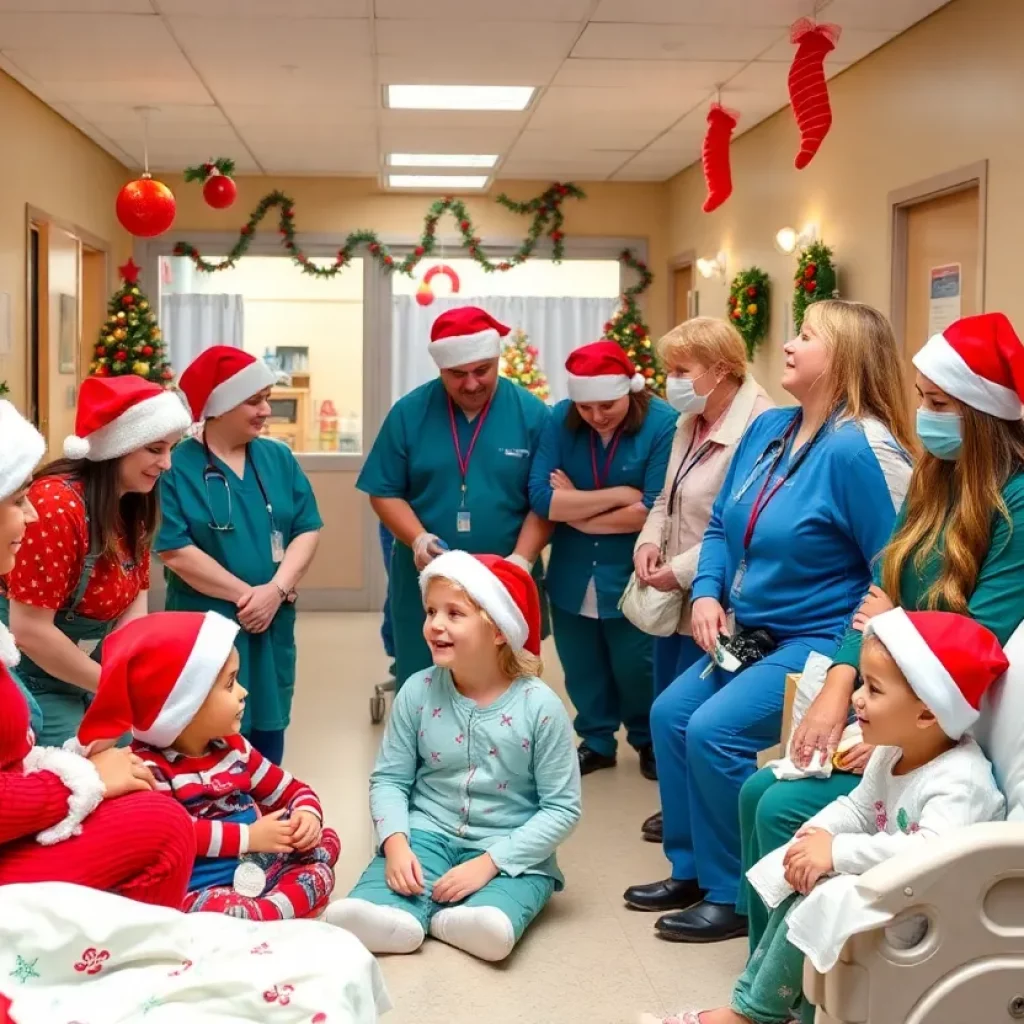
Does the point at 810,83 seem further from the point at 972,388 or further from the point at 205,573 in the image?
the point at 205,573

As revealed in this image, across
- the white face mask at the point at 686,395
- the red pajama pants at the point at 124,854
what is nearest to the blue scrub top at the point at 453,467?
the white face mask at the point at 686,395

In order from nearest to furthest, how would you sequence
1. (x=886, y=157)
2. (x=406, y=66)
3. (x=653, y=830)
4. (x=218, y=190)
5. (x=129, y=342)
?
(x=653, y=830), (x=886, y=157), (x=406, y=66), (x=218, y=190), (x=129, y=342)

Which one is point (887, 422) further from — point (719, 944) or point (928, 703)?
point (719, 944)

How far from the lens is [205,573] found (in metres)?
3.67

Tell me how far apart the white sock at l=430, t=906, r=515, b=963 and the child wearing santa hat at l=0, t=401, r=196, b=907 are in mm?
960

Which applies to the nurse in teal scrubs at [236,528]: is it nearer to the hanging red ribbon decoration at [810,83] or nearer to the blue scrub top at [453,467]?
the blue scrub top at [453,467]

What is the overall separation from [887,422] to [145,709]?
171 centimetres

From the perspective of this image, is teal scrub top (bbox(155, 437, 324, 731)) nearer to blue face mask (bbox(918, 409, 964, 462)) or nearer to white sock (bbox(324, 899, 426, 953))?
white sock (bbox(324, 899, 426, 953))

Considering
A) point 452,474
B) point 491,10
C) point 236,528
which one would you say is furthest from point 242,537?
point 491,10

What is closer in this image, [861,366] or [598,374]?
[861,366]

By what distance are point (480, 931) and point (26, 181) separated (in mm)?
4665

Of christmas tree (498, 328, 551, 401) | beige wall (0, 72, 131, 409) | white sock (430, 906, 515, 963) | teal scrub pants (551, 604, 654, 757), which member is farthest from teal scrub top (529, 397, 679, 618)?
christmas tree (498, 328, 551, 401)

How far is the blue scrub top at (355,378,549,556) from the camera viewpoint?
14.6 feet

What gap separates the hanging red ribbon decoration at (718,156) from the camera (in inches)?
216
